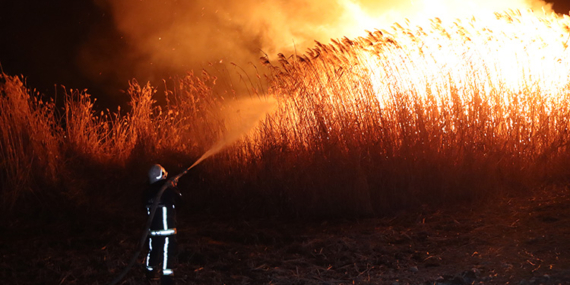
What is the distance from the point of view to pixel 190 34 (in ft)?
46.7

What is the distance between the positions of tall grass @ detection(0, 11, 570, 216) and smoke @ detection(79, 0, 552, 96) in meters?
5.93

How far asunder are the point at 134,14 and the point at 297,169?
8860 mm

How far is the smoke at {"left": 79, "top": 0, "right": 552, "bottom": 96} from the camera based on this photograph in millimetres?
13609

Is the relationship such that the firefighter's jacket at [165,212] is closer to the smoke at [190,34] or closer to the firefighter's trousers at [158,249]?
the firefighter's trousers at [158,249]

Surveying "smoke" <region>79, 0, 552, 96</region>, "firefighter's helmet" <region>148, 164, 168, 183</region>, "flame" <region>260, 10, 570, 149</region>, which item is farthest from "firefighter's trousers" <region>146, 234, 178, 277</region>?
"smoke" <region>79, 0, 552, 96</region>

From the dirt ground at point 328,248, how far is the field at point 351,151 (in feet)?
0.15

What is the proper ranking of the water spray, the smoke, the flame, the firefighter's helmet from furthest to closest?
the smoke → the water spray → the flame → the firefighter's helmet

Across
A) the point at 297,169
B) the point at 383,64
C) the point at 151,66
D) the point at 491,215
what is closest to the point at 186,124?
the point at 297,169

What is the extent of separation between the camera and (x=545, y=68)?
24.8ft

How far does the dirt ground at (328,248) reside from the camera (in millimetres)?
4699

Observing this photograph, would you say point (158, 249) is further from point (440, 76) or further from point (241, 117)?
point (440, 76)

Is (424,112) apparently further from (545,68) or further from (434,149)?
(545,68)

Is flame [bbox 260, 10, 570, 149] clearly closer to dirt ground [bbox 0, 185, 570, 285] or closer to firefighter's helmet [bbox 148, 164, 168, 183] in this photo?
dirt ground [bbox 0, 185, 570, 285]

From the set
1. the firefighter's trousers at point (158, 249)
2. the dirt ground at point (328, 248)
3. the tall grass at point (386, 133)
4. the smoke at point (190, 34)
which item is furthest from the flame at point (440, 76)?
the smoke at point (190, 34)
